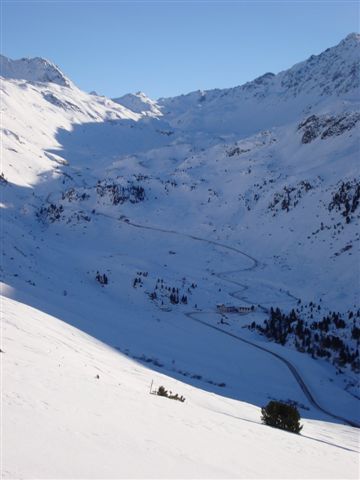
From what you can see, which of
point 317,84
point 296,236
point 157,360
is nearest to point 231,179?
point 296,236

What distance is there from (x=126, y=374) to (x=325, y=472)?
9.22 meters

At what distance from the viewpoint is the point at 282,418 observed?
621 inches

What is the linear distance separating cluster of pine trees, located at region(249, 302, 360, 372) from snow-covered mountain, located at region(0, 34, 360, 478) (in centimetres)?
15

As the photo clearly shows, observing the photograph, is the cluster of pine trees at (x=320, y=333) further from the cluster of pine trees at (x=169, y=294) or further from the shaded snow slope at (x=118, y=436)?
the shaded snow slope at (x=118, y=436)

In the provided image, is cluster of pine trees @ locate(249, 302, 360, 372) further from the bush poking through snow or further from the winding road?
the bush poking through snow

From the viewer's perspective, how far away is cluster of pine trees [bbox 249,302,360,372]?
32.2 meters

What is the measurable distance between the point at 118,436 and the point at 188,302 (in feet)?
115

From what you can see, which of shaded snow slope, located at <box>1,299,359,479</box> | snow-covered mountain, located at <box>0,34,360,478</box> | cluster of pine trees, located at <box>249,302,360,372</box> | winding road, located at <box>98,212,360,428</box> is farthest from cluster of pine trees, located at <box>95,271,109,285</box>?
shaded snow slope, located at <box>1,299,359,479</box>

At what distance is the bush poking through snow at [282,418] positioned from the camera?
1558 centimetres

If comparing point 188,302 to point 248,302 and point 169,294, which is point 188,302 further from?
point 248,302

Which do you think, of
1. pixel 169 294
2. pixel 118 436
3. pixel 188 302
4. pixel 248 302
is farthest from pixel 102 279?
pixel 118 436

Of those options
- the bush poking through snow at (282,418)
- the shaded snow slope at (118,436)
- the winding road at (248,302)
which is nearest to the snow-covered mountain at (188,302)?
the shaded snow slope at (118,436)

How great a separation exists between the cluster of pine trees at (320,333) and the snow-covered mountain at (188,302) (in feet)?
0.49

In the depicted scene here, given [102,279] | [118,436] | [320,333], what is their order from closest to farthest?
[118,436] → [320,333] → [102,279]
